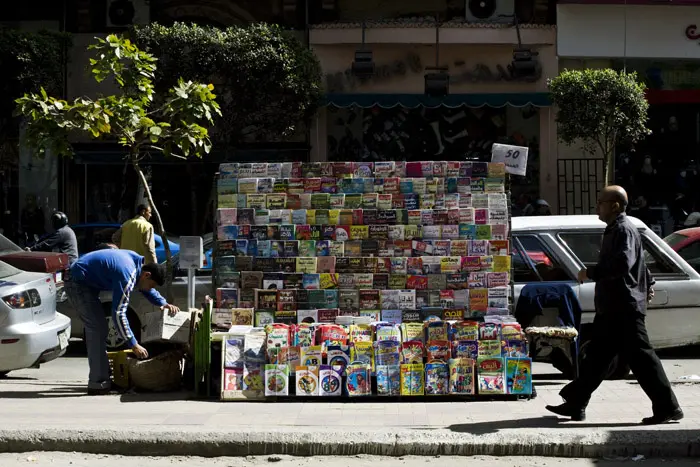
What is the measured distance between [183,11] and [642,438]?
17374mm

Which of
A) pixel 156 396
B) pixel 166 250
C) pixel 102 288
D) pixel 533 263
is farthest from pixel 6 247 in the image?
pixel 533 263

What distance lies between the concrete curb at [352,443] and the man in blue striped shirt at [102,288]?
68.6 inches

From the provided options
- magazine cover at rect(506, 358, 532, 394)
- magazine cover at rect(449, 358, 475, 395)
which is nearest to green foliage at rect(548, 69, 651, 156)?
magazine cover at rect(506, 358, 532, 394)

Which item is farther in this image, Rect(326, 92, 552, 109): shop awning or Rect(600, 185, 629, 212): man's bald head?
Rect(326, 92, 552, 109): shop awning

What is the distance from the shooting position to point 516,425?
7.69m

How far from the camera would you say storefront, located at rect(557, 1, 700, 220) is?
21266 millimetres

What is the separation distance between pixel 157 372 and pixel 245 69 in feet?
36.0

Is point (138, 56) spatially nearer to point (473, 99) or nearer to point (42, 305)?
point (42, 305)

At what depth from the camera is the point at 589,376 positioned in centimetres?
761

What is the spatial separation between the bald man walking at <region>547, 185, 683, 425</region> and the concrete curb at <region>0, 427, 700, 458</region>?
0.37 metres

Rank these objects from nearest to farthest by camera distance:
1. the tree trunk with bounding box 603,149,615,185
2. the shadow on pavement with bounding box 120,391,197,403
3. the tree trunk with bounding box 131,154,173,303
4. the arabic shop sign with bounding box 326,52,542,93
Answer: the shadow on pavement with bounding box 120,391,197,403
the tree trunk with bounding box 131,154,173,303
the tree trunk with bounding box 603,149,615,185
the arabic shop sign with bounding box 326,52,542,93

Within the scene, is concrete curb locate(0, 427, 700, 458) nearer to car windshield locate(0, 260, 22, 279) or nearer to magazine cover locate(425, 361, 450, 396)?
magazine cover locate(425, 361, 450, 396)

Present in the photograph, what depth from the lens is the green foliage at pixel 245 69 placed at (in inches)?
758

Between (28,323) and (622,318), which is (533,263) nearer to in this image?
(622,318)
